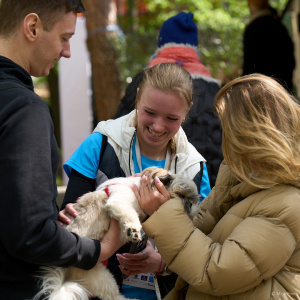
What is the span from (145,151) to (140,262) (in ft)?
2.47

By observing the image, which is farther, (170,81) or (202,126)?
(202,126)

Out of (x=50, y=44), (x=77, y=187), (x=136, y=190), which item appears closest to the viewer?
(x=50, y=44)

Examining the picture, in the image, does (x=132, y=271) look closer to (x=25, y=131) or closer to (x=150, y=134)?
(x=150, y=134)

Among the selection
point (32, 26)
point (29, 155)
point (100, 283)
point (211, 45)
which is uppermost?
point (32, 26)

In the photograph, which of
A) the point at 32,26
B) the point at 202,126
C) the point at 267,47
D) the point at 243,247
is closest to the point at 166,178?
the point at 243,247

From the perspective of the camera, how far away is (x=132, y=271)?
264 cm

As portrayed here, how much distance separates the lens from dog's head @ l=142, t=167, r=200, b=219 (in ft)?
8.37

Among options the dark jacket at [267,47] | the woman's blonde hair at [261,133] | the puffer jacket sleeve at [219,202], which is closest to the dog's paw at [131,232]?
the puffer jacket sleeve at [219,202]

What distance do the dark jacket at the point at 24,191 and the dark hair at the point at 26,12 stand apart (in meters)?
0.17

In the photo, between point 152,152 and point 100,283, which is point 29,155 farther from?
point 152,152

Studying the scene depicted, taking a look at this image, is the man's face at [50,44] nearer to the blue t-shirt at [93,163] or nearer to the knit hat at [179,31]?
the blue t-shirt at [93,163]

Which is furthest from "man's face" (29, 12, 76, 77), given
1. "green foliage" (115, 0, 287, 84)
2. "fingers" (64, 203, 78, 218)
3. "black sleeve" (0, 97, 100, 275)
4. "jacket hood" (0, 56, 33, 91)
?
"green foliage" (115, 0, 287, 84)

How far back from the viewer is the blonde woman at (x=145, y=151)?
273 cm

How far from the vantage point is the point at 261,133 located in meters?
2.22
